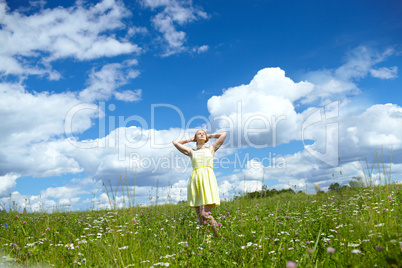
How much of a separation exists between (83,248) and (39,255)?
770mm

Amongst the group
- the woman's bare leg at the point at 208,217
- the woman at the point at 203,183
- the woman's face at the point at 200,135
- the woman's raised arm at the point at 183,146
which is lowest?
the woman's bare leg at the point at 208,217

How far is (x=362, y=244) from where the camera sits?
12.7ft

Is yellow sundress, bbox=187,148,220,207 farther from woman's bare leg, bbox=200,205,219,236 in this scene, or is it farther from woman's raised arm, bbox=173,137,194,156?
woman's raised arm, bbox=173,137,194,156

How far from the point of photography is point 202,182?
763 centimetres

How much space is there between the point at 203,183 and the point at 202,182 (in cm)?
4

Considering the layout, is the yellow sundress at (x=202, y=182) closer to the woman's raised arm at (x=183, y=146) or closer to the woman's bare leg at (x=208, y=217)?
the woman's bare leg at (x=208, y=217)

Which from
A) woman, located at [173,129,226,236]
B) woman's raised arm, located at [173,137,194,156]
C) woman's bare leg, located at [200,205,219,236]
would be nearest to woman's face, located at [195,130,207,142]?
woman, located at [173,129,226,236]

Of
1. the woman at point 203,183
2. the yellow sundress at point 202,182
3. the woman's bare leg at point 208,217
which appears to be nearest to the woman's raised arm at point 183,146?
the woman at point 203,183

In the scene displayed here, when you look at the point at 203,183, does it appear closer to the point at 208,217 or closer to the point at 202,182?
the point at 202,182

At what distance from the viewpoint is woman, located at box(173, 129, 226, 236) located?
752 centimetres

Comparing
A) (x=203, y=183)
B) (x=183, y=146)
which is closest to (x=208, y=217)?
(x=203, y=183)

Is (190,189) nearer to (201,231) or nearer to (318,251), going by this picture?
(201,231)

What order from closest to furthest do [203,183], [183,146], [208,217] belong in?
[208,217] → [203,183] → [183,146]

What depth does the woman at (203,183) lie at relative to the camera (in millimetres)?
7517
